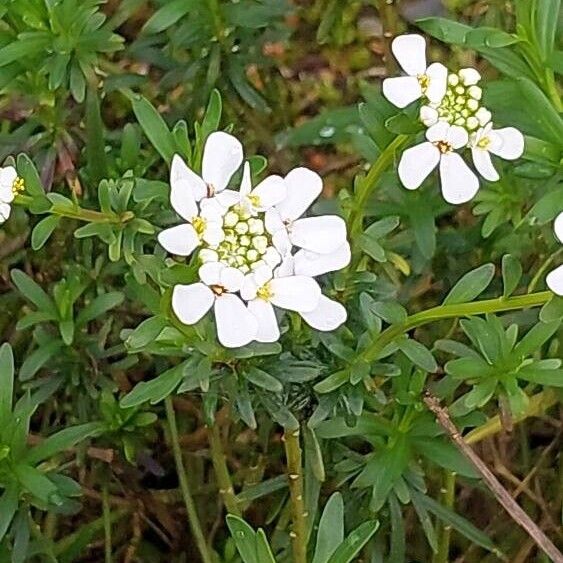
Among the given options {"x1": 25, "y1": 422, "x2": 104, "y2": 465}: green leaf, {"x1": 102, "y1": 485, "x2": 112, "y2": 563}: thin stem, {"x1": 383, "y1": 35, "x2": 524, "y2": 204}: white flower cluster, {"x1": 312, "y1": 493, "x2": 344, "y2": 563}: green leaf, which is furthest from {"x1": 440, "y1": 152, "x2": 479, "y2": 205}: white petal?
{"x1": 102, "y1": 485, "x2": 112, "y2": 563}: thin stem

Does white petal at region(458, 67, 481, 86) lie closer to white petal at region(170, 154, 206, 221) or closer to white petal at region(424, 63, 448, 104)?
white petal at region(424, 63, 448, 104)

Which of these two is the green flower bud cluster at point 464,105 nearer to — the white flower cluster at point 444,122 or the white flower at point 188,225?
the white flower cluster at point 444,122

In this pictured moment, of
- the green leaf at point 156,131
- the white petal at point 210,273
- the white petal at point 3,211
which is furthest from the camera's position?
the green leaf at point 156,131

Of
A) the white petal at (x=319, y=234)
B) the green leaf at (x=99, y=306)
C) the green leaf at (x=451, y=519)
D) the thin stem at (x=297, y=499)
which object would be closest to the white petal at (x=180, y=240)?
the white petal at (x=319, y=234)

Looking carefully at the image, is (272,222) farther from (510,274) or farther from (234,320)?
(510,274)

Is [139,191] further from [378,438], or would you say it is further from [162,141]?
[378,438]
